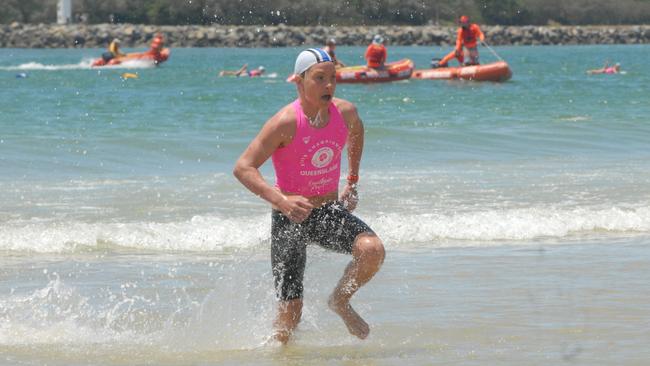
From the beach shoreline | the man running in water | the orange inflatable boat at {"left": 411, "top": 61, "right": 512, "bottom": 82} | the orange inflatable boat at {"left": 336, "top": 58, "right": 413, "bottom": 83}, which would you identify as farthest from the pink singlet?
the beach shoreline

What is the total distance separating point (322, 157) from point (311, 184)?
14 centimetres

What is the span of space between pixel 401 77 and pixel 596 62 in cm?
2737

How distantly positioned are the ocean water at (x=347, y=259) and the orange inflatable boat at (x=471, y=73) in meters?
13.9

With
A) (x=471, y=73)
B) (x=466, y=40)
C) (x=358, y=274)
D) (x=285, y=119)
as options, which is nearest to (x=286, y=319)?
(x=358, y=274)

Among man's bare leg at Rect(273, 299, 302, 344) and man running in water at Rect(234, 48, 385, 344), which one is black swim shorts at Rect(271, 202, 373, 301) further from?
man's bare leg at Rect(273, 299, 302, 344)

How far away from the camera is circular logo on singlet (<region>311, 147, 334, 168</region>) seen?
18.6 ft

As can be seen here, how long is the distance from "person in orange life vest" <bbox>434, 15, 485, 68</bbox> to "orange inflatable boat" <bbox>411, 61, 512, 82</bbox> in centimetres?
32

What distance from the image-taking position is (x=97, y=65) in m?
48.8

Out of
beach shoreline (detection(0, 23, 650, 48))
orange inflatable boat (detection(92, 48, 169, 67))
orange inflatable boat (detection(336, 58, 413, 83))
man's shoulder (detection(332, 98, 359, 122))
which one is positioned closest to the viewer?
man's shoulder (detection(332, 98, 359, 122))

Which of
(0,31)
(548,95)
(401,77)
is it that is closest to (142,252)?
(548,95)

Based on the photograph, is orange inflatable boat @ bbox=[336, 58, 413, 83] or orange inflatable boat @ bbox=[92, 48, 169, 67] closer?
orange inflatable boat @ bbox=[336, 58, 413, 83]

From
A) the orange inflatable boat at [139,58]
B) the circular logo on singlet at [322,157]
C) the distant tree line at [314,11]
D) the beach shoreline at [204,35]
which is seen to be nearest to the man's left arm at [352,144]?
the circular logo on singlet at [322,157]

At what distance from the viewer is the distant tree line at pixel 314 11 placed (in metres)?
87.6

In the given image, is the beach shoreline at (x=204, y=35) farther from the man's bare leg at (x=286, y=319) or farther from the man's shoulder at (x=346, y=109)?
the man's shoulder at (x=346, y=109)
